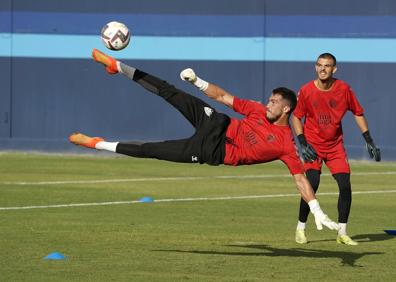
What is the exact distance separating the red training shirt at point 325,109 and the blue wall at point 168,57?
49.6 ft

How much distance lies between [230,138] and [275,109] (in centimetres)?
64

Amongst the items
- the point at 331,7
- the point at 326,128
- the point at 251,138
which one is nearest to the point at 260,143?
the point at 251,138

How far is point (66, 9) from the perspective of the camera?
109 ft

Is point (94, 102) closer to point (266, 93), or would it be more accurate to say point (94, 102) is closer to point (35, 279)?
point (266, 93)

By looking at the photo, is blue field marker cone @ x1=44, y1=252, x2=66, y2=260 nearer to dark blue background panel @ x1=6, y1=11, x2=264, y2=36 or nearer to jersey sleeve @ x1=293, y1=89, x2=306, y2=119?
jersey sleeve @ x1=293, y1=89, x2=306, y2=119

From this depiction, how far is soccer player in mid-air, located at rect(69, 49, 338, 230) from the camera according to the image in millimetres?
14664

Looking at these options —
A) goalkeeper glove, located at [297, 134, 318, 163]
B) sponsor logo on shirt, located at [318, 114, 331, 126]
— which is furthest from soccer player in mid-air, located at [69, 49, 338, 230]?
sponsor logo on shirt, located at [318, 114, 331, 126]

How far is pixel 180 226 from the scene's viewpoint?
58.6 feet

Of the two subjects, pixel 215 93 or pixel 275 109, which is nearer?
pixel 275 109

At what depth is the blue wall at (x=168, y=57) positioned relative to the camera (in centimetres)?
3164

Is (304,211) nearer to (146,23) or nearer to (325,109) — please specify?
(325,109)

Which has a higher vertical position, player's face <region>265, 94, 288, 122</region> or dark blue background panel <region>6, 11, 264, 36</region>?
dark blue background panel <region>6, 11, 264, 36</region>

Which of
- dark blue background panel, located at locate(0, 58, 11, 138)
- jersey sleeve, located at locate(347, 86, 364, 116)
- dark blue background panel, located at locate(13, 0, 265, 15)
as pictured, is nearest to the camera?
jersey sleeve, located at locate(347, 86, 364, 116)

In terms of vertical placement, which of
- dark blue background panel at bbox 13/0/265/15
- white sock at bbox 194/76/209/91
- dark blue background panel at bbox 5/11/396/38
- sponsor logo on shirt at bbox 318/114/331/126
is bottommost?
sponsor logo on shirt at bbox 318/114/331/126
